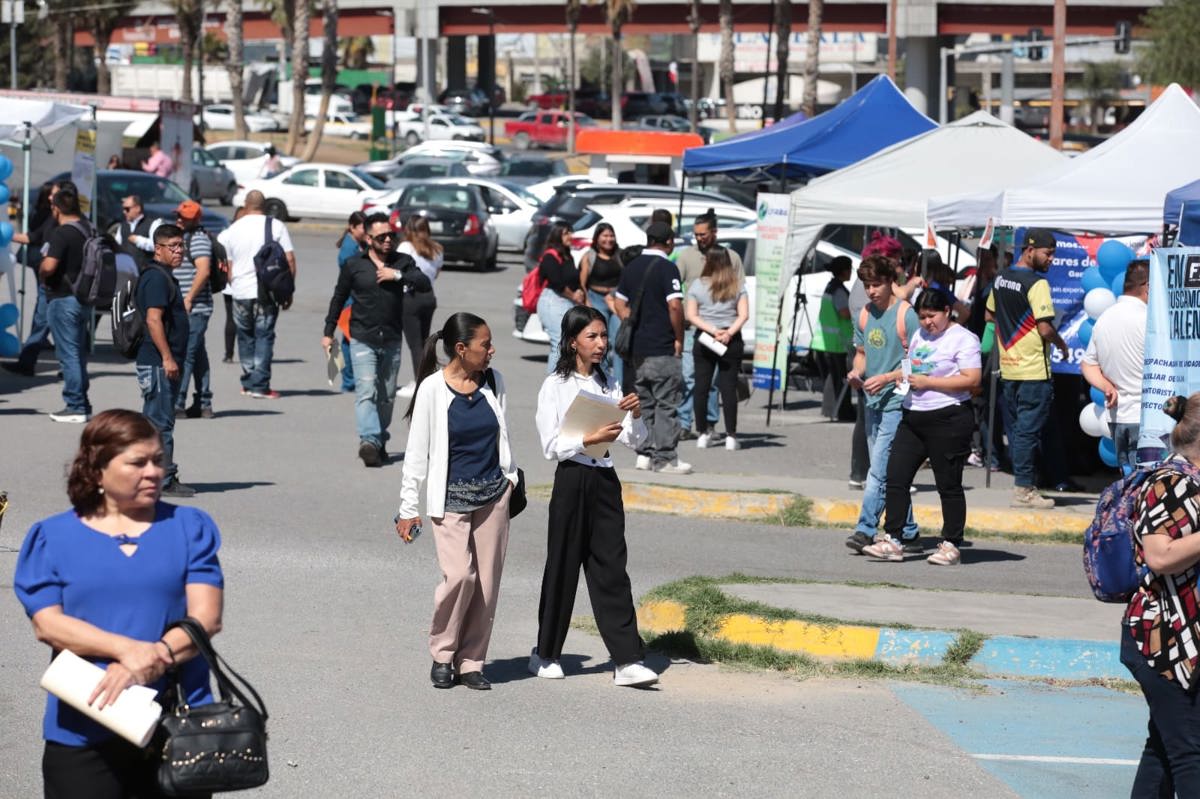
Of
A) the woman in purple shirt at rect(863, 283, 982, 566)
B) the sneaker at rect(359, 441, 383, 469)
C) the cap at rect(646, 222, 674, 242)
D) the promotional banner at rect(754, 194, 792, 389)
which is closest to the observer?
the woman in purple shirt at rect(863, 283, 982, 566)

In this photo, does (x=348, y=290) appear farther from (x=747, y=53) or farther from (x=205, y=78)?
(x=747, y=53)

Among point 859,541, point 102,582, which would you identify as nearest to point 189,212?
point 859,541

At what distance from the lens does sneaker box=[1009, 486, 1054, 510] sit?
40.5ft

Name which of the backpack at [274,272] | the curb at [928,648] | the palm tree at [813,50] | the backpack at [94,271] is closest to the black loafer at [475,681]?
the curb at [928,648]

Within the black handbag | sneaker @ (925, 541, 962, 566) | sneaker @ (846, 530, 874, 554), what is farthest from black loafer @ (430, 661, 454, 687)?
sneaker @ (925, 541, 962, 566)

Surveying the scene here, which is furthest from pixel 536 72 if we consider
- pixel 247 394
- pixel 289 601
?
pixel 289 601

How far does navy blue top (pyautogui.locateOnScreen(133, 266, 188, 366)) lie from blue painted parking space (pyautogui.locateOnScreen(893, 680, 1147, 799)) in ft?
18.6

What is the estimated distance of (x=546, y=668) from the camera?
7617 mm

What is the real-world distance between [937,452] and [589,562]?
3.29m

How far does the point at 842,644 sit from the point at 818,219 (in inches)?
329

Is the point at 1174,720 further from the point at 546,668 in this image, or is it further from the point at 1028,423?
the point at 1028,423

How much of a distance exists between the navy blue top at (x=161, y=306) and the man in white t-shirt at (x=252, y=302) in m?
4.96

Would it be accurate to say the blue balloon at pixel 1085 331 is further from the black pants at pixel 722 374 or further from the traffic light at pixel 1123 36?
the traffic light at pixel 1123 36

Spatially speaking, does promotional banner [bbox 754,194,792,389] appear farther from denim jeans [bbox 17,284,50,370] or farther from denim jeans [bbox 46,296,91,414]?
denim jeans [bbox 17,284,50,370]
